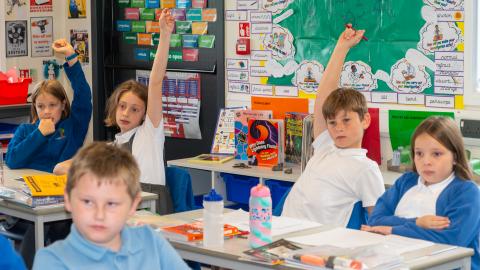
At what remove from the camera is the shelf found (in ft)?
21.7

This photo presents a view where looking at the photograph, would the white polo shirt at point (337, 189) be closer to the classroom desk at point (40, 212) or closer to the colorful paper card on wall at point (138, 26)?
the classroom desk at point (40, 212)

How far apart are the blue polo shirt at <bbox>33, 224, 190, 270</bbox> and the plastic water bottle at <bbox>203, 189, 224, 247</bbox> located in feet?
1.79

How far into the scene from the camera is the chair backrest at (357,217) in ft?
13.0

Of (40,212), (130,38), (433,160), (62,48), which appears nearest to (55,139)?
(62,48)

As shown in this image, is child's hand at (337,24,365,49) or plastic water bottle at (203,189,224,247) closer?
plastic water bottle at (203,189,224,247)

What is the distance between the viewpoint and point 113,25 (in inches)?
283

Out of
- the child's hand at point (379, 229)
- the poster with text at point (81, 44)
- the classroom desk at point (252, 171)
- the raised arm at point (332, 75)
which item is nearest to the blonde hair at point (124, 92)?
the classroom desk at point (252, 171)

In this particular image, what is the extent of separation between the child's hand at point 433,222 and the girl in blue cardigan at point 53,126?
2.52 meters

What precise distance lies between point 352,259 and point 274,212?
4.29 ft

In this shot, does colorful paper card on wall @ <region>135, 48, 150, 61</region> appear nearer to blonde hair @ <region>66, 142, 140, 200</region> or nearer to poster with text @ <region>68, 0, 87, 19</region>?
poster with text @ <region>68, 0, 87, 19</region>

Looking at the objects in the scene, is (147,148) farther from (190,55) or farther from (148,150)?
(190,55)

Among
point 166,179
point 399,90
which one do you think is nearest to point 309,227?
point 166,179

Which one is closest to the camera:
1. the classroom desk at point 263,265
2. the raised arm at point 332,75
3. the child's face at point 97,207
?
the child's face at point 97,207

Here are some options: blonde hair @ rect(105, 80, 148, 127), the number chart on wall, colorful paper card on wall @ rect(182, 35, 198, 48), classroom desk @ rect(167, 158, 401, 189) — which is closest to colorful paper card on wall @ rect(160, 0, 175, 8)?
colorful paper card on wall @ rect(182, 35, 198, 48)
